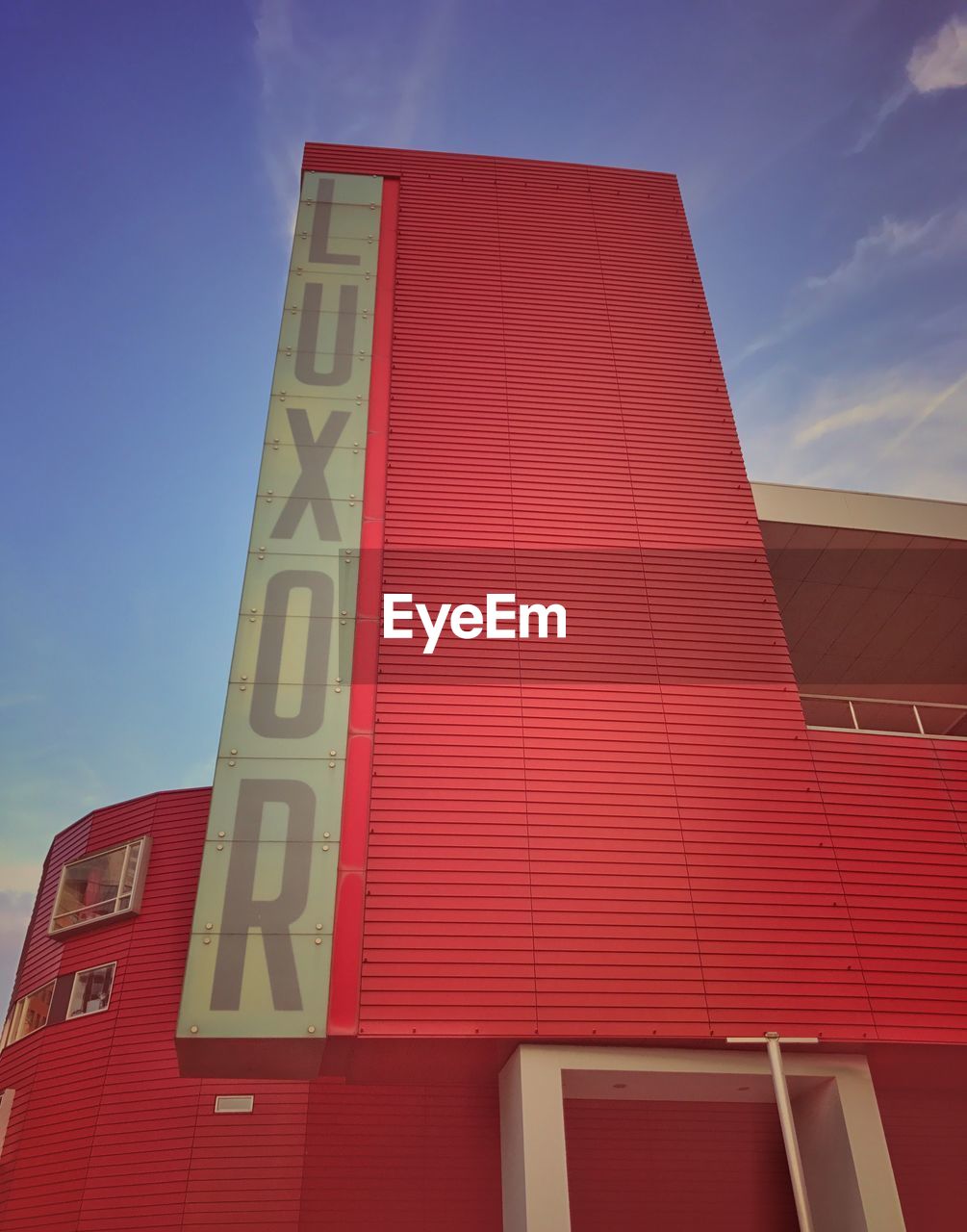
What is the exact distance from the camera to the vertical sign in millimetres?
10469

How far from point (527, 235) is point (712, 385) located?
4.84 m

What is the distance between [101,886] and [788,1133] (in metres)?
15.0

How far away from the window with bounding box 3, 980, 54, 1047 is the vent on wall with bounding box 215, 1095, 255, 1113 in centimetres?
509

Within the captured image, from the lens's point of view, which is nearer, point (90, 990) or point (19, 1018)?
point (90, 990)

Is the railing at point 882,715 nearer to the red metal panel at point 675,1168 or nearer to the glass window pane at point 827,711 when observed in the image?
the glass window pane at point 827,711

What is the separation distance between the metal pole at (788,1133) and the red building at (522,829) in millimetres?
44

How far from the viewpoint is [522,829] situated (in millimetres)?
11969

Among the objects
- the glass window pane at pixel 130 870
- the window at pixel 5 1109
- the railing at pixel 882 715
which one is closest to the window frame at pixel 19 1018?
the window at pixel 5 1109

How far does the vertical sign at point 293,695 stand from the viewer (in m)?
10.5

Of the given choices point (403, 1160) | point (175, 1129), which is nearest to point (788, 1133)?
point (403, 1160)

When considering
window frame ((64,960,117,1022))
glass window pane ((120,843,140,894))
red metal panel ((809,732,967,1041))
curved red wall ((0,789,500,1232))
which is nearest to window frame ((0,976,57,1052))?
curved red wall ((0,789,500,1232))

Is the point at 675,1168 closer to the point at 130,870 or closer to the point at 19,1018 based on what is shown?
the point at 130,870

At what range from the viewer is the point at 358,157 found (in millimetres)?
19234

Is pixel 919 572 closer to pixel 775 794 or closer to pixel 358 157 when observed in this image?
pixel 775 794
